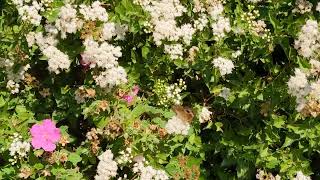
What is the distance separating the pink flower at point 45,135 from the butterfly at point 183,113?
920mm

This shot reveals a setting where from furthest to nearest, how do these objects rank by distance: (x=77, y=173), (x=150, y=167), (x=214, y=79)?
1. (x=214, y=79)
2. (x=77, y=173)
3. (x=150, y=167)

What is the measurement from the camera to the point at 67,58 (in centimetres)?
384

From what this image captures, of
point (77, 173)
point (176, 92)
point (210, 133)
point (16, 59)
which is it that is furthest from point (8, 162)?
point (210, 133)

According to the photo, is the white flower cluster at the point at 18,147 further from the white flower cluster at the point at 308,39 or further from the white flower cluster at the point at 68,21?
the white flower cluster at the point at 308,39

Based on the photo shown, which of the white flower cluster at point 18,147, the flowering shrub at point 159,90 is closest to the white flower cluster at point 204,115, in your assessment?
the flowering shrub at point 159,90

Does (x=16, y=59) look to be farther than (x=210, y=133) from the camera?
No

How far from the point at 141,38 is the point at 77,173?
1207 mm

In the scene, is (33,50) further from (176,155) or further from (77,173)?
(176,155)

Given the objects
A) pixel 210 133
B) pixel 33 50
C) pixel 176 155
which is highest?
pixel 33 50

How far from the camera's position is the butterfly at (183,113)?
164 inches

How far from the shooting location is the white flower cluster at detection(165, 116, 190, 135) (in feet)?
12.9

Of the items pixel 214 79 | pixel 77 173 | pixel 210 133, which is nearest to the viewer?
pixel 77 173

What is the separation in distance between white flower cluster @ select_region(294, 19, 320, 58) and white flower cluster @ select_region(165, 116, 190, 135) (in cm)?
100

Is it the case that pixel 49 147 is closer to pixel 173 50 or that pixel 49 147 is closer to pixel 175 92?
pixel 175 92
